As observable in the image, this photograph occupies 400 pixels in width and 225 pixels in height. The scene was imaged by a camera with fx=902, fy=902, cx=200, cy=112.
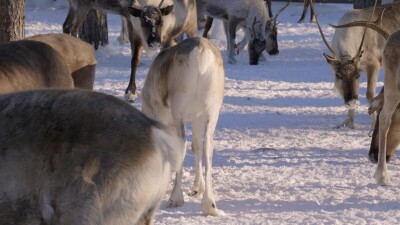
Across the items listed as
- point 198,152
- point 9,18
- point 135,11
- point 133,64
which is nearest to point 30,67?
point 198,152

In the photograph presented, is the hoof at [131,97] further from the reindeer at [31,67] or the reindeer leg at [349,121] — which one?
the reindeer at [31,67]

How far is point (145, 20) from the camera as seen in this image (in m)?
13.0

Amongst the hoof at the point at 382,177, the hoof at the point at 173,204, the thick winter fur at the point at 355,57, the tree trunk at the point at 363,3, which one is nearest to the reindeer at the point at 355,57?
the thick winter fur at the point at 355,57

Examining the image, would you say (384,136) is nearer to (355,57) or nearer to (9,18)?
(355,57)

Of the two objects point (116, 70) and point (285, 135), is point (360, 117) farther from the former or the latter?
point (116, 70)

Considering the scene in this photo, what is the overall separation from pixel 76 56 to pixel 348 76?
4.05m

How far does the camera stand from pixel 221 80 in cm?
703

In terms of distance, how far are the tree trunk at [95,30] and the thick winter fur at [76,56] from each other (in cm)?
1010

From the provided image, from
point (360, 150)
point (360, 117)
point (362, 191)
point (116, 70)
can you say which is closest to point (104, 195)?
point (362, 191)

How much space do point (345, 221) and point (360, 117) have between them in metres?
5.76

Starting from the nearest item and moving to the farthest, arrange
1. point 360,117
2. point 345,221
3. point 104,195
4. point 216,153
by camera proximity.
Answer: point 104,195 → point 345,221 → point 216,153 → point 360,117

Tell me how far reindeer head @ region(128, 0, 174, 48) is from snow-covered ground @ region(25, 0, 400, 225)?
110cm

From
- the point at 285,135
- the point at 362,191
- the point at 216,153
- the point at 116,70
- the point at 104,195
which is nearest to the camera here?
the point at 104,195

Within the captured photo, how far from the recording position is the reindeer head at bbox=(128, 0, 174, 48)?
42.6 feet
